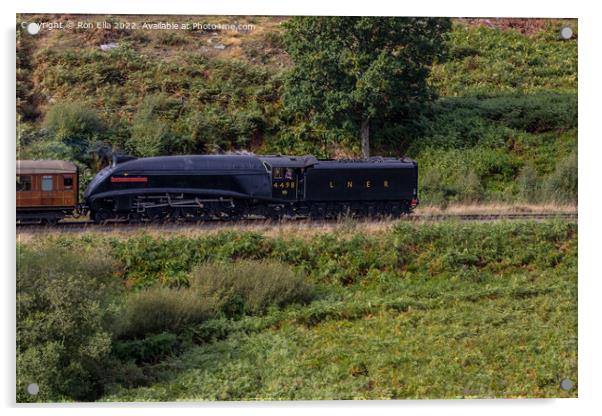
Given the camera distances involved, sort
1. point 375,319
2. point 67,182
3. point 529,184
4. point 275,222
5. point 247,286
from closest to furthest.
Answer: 1. point 375,319
2. point 247,286
3. point 67,182
4. point 529,184
5. point 275,222

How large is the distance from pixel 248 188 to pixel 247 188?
0.02m

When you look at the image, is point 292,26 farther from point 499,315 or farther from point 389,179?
point 499,315

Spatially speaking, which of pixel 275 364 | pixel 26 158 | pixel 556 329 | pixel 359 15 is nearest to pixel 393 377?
pixel 275 364

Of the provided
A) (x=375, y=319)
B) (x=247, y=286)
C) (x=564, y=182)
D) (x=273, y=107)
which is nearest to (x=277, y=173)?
(x=273, y=107)

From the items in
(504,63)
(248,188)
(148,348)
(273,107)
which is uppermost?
(504,63)

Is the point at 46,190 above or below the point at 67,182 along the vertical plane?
below

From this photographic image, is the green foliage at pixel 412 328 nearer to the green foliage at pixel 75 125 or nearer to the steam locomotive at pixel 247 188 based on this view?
the steam locomotive at pixel 247 188

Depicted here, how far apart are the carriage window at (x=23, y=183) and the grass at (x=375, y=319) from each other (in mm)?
1129

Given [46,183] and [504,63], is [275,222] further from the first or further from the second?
[504,63]

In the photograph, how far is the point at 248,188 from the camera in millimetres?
19828

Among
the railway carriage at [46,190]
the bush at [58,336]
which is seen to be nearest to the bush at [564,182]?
the bush at [58,336]

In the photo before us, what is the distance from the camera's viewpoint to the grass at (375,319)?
1512 cm

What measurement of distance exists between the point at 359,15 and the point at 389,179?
424 cm

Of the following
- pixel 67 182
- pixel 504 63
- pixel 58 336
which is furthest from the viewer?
pixel 504 63
